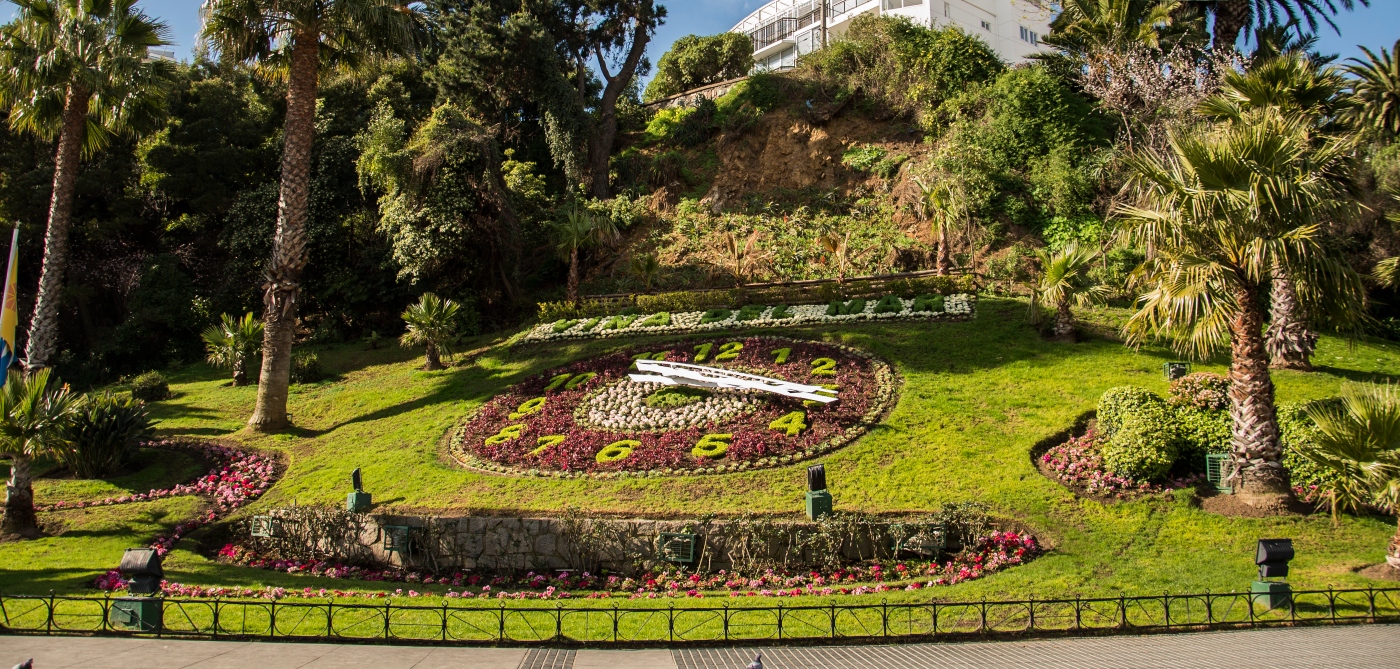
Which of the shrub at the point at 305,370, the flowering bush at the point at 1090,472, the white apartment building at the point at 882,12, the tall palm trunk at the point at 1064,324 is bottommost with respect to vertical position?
the flowering bush at the point at 1090,472

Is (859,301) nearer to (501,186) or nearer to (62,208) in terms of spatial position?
(501,186)

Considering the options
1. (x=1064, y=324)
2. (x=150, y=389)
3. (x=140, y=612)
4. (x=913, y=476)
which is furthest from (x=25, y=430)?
(x=1064, y=324)

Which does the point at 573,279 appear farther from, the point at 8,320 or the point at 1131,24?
the point at 1131,24

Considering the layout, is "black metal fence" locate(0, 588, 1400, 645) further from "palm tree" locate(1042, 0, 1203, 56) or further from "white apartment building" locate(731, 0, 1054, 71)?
"white apartment building" locate(731, 0, 1054, 71)

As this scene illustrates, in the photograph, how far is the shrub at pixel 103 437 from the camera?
1800cm

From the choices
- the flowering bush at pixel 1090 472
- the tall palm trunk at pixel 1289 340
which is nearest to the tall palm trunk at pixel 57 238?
the flowering bush at pixel 1090 472

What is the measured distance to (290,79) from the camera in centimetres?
2147

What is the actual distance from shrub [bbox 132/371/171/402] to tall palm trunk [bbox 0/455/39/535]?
429 inches

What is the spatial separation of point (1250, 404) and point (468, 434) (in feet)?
48.6

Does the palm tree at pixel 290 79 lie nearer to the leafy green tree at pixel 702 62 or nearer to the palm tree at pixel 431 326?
the palm tree at pixel 431 326

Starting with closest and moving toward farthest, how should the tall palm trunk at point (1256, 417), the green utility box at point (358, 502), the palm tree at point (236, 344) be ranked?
the tall palm trunk at point (1256, 417) < the green utility box at point (358, 502) < the palm tree at point (236, 344)

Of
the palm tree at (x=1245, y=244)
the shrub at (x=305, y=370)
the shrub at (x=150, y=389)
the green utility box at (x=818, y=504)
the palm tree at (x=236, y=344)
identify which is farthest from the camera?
the shrub at (x=305, y=370)

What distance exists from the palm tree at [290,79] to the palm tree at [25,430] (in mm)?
6245

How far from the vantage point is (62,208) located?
67.1 feet
